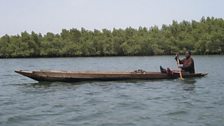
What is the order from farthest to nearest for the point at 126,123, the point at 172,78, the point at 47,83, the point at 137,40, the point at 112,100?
the point at 137,40 → the point at 172,78 → the point at 47,83 → the point at 112,100 → the point at 126,123

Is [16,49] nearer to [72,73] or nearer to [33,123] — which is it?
[72,73]

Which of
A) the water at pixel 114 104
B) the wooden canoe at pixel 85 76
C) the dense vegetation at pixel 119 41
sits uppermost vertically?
the dense vegetation at pixel 119 41

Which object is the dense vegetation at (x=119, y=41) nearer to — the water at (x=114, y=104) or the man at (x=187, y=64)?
the man at (x=187, y=64)

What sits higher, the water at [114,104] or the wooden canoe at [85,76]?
the wooden canoe at [85,76]

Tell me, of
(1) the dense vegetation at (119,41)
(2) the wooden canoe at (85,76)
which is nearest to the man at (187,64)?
(2) the wooden canoe at (85,76)

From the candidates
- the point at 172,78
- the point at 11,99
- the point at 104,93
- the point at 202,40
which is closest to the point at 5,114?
the point at 11,99

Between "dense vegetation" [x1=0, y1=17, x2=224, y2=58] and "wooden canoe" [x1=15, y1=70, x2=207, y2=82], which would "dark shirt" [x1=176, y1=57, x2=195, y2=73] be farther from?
"dense vegetation" [x1=0, y1=17, x2=224, y2=58]

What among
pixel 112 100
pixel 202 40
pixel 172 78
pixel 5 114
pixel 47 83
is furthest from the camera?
pixel 202 40

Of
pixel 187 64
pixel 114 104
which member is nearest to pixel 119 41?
pixel 187 64

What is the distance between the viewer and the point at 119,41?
479 ft

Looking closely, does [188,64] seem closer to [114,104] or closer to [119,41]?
[114,104]

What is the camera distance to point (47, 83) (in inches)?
1087

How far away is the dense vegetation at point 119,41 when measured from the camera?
13262 centimetres

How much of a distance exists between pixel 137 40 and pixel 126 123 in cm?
12844
